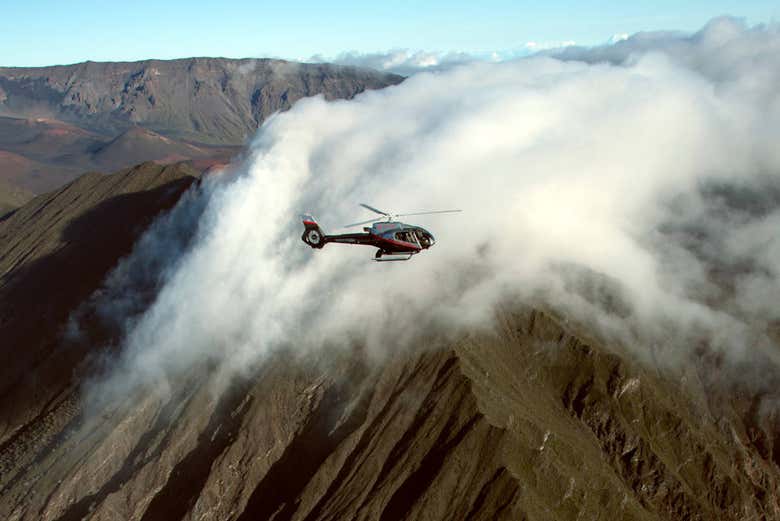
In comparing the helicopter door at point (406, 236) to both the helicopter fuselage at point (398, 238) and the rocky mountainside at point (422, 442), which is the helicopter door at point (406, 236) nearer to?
the helicopter fuselage at point (398, 238)

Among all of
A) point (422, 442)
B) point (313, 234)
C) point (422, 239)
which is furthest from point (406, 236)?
point (422, 442)

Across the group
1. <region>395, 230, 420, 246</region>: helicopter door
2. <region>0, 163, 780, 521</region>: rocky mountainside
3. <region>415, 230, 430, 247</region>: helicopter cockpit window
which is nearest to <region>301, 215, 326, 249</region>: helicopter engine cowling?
<region>395, 230, 420, 246</region>: helicopter door

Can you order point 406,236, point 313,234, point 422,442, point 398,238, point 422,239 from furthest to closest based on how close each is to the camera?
point 422,442 < point 313,234 < point 422,239 < point 398,238 < point 406,236

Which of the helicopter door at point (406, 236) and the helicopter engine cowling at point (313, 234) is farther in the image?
the helicopter engine cowling at point (313, 234)

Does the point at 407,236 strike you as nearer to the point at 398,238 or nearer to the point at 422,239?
the point at 398,238

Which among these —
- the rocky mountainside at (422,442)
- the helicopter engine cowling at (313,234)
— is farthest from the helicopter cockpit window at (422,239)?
the rocky mountainside at (422,442)

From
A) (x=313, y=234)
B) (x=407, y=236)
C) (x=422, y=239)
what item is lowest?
(x=313, y=234)

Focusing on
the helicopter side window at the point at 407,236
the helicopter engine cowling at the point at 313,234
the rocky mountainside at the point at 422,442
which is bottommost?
the rocky mountainside at the point at 422,442

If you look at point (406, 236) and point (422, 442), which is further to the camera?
point (422, 442)

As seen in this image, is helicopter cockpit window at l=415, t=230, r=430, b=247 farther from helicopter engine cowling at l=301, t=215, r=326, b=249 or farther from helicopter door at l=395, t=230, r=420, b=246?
helicopter engine cowling at l=301, t=215, r=326, b=249
